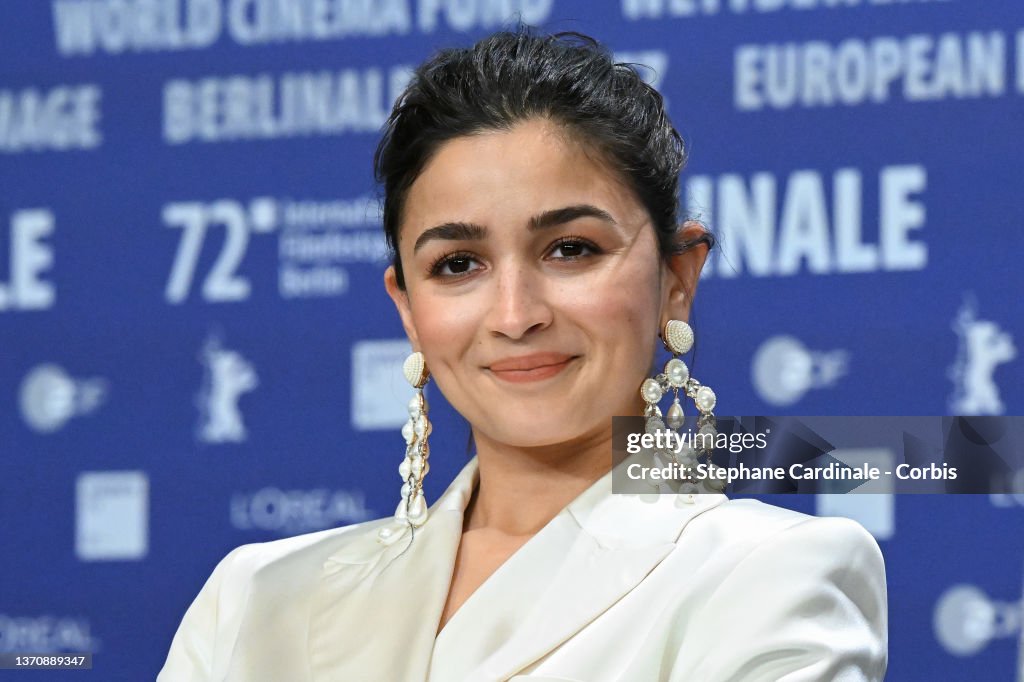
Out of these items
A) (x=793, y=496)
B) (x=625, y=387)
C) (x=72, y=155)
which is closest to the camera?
(x=625, y=387)

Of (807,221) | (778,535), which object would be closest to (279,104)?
(807,221)

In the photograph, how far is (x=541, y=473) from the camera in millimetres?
1700

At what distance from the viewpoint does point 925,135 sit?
7.97ft

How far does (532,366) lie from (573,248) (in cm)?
14

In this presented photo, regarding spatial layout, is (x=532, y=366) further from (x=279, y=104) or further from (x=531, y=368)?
(x=279, y=104)

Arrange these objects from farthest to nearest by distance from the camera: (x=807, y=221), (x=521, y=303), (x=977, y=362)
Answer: (x=807, y=221) → (x=977, y=362) → (x=521, y=303)

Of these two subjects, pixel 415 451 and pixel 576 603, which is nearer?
pixel 576 603

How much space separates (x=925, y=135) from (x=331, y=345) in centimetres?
117

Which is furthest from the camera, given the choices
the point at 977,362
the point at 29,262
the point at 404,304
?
the point at 29,262

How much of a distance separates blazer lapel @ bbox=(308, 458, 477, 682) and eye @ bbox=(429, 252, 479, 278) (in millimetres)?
326

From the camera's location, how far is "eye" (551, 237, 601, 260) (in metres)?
1.58

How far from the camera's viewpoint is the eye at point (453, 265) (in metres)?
1.61

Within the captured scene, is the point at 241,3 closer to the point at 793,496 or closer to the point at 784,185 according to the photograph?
the point at 784,185

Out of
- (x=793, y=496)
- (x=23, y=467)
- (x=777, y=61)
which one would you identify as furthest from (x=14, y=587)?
(x=777, y=61)
